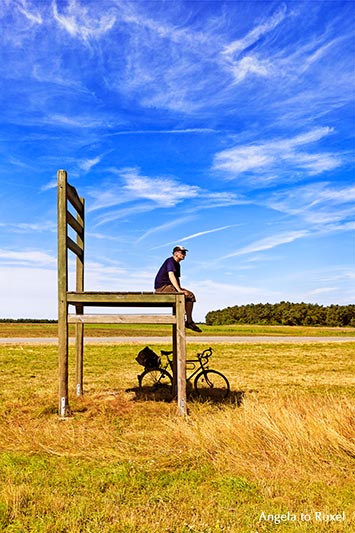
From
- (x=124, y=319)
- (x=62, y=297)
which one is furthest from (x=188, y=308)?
(x=62, y=297)

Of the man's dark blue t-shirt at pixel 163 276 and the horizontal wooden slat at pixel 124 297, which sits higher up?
the man's dark blue t-shirt at pixel 163 276

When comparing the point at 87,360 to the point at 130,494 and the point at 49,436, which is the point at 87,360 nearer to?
the point at 49,436

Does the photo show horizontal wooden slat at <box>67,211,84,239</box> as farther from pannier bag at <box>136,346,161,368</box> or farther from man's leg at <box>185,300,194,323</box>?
pannier bag at <box>136,346,161,368</box>

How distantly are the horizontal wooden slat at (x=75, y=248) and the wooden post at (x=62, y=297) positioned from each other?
17.1 inches

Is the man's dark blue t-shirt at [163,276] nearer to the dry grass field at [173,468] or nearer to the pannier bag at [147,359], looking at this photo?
the pannier bag at [147,359]

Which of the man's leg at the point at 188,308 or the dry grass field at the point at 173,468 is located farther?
the man's leg at the point at 188,308

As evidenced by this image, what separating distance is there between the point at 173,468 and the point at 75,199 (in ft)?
22.2

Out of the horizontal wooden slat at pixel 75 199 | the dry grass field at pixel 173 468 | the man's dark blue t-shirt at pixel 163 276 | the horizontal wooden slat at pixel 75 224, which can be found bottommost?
the dry grass field at pixel 173 468

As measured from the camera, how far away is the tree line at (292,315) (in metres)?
62.2

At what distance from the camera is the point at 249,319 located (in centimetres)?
6956

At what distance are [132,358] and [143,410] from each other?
11.3 m

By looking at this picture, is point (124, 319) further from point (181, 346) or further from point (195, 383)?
point (195, 383)

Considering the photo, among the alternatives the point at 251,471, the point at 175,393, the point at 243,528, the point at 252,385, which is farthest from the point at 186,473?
the point at 252,385

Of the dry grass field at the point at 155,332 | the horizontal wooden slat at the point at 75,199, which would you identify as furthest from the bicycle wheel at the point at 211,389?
the dry grass field at the point at 155,332
